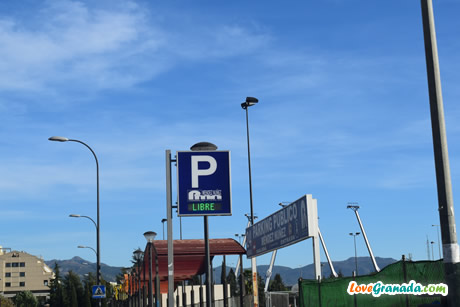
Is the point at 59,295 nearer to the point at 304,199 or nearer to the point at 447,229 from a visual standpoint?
the point at 304,199

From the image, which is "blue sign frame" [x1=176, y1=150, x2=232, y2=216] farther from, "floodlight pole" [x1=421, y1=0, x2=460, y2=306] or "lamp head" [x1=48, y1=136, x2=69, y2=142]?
"lamp head" [x1=48, y1=136, x2=69, y2=142]

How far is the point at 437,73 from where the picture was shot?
976cm

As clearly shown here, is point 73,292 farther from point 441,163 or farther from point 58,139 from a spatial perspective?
point 441,163

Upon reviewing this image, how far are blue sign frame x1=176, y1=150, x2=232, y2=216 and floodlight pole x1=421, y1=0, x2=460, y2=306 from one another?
612cm

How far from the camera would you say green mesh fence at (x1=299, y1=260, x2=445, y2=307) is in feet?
47.6

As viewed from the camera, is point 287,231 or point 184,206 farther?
point 287,231

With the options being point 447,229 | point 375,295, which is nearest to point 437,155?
point 447,229

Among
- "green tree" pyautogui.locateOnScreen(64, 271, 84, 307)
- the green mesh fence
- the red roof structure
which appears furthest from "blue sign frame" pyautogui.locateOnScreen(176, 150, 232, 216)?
"green tree" pyautogui.locateOnScreen(64, 271, 84, 307)

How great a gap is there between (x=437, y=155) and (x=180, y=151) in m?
7.00

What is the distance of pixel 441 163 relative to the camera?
926 cm

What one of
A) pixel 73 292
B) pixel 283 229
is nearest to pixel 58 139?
pixel 283 229

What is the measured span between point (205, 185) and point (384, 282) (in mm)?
5421

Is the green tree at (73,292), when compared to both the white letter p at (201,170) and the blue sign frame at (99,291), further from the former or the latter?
the white letter p at (201,170)

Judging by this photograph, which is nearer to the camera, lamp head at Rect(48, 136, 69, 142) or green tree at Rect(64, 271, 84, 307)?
lamp head at Rect(48, 136, 69, 142)
